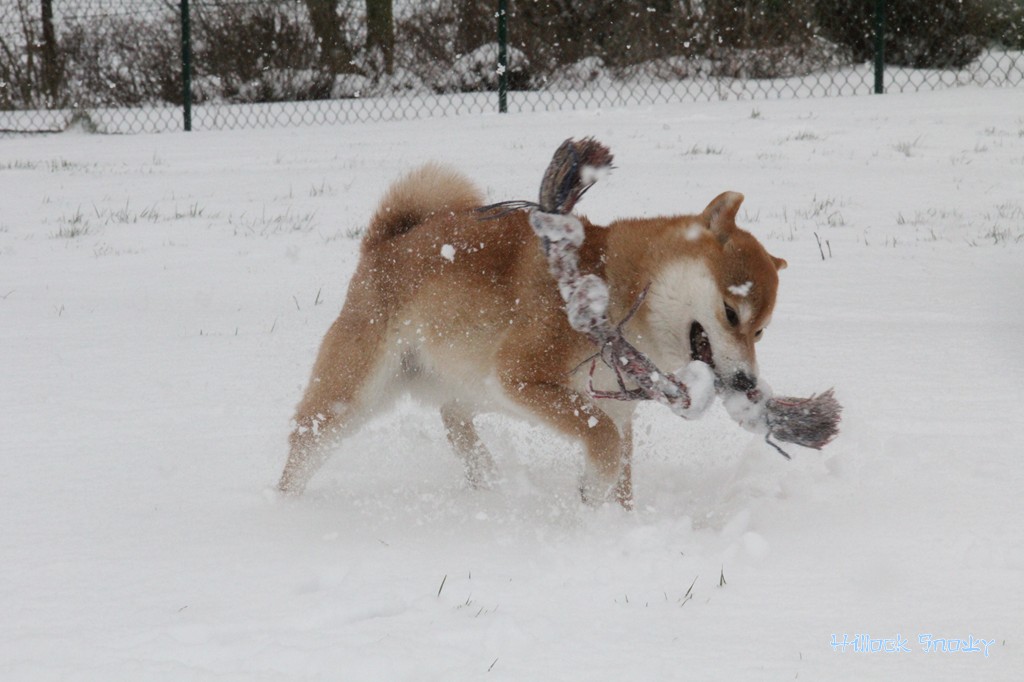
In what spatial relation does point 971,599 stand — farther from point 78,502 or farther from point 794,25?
point 794,25

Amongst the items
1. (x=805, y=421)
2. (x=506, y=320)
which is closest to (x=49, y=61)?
(x=506, y=320)

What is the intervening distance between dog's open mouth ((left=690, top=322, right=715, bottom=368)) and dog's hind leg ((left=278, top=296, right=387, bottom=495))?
0.95 metres

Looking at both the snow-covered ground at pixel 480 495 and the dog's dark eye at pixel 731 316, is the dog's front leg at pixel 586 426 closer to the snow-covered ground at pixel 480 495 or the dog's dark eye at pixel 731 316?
the snow-covered ground at pixel 480 495

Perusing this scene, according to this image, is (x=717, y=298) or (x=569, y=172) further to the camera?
(x=569, y=172)

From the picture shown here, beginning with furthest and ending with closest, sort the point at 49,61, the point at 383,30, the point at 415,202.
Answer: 1. the point at 49,61
2. the point at 383,30
3. the point at 415,202

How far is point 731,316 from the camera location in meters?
2.97

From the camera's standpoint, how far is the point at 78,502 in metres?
3.05

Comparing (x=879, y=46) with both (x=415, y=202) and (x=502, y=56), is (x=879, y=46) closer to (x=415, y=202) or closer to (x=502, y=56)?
(x=502, y=56)

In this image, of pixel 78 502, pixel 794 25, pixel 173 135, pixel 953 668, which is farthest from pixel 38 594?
pixel 794 25

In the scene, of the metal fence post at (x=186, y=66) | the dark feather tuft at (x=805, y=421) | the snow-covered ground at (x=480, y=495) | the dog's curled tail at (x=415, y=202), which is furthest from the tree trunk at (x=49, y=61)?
the dark feather tuft at (x=805, y=421)

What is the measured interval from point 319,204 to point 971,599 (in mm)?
6077

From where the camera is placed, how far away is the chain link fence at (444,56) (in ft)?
41.8

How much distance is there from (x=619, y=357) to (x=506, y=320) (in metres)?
0.41

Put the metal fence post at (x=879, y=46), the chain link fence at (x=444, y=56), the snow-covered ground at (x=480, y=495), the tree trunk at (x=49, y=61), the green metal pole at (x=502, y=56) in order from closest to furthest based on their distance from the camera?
1. the snow-covered ground at (x=480, y=495)
2. the metal fence post at (x=879, y=46)
3. the green metal pole at (x=502, y=56)
4. the chain link fence at (x=444, y=56)
5. the tree trunk at (x=49, y=61)
